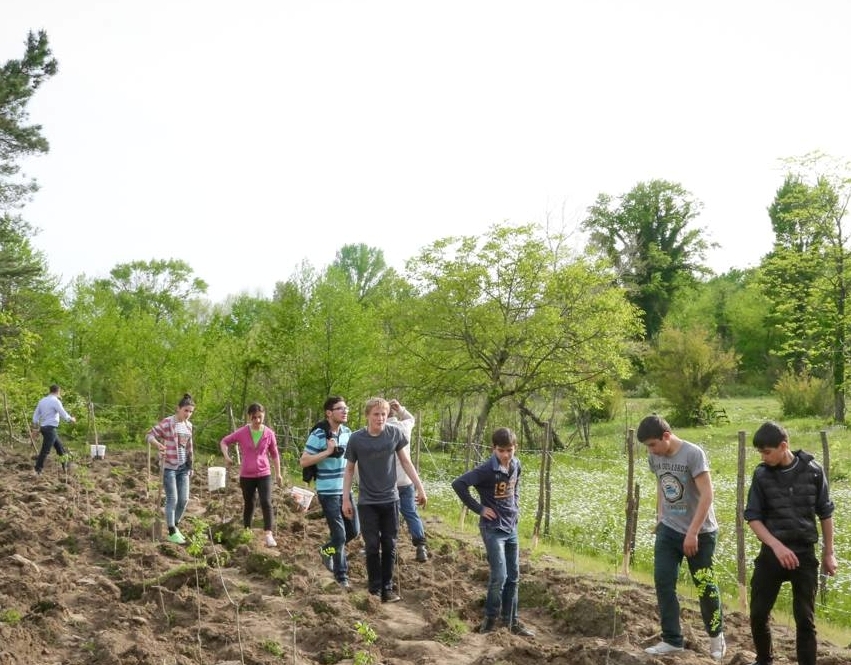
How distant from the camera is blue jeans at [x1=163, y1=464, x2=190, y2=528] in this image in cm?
914

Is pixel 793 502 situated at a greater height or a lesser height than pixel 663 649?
greater

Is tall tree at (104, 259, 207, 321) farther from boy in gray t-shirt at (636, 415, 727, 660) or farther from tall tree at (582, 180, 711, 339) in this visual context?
boy in gray t-shirt at (636, 415, 727, 660)

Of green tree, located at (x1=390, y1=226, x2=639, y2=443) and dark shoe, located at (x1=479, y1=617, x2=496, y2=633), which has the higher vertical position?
green tree, located at (x1=390, y1=226, x2=639, y2=443)

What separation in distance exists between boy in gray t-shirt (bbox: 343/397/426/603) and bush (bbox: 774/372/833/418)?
27.9 m

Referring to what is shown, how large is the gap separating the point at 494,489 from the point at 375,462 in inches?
45.3

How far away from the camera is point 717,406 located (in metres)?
36.6

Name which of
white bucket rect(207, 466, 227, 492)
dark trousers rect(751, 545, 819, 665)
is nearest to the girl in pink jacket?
white bucket rect(207, 466, 227, 492)

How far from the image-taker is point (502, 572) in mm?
6102

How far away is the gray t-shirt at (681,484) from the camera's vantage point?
5.48 m

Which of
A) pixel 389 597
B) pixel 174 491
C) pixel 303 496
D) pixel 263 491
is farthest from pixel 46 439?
pixel 389 597

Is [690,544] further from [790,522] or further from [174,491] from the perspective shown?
[174,491]

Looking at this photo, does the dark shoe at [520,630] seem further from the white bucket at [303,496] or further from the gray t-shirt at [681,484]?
the white bucket at [303,496]

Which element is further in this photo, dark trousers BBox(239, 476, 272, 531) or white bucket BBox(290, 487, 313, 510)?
white bucket BBox(290, 487, 313, 510)

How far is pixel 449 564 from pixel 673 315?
146ft
